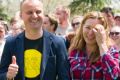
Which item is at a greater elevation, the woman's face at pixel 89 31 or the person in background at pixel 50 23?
the woman's face at pixel 89 31

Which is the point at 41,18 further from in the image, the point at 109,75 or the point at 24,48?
the point at 109,75

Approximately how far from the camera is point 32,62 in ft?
14.7

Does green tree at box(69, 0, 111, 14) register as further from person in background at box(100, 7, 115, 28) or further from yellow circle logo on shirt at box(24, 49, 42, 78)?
yellow circle logo on shirt at box(24, 49, 42, 78)

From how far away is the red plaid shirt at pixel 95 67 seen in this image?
4496 millimetres

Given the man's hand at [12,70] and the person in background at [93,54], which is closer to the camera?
the man's hand at [12,70]

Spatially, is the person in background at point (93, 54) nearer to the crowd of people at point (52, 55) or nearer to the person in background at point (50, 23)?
the crowd of people at point (52, 55)

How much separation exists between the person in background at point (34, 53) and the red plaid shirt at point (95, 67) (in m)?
0.11

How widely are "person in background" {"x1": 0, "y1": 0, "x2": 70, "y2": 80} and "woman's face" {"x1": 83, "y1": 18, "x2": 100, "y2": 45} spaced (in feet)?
0.99

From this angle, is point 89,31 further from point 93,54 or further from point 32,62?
point 32,62

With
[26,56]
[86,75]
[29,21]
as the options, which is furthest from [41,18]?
[86,75]

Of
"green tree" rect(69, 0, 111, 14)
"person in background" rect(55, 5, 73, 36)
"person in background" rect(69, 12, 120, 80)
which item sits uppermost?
"person in background" rect(69, 12, 120, 80)

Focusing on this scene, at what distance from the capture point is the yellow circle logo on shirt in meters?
4.47

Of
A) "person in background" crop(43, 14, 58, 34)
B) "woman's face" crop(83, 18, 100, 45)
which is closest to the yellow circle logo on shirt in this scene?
"woman's face" crop(83, 18, 100, 45)

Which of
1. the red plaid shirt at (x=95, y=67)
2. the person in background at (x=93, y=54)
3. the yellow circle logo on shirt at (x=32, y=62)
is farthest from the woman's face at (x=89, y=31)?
the yellow circle logo on shirt at (x=32, y=62)
